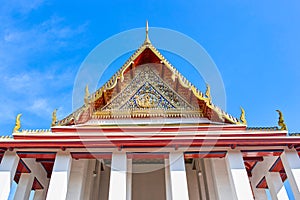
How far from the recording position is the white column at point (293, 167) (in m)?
4.67

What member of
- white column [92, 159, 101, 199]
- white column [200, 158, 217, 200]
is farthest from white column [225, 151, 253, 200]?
white column [92, 159, 101, 199]

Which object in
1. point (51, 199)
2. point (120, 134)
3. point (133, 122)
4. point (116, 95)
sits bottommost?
point (51, 199)

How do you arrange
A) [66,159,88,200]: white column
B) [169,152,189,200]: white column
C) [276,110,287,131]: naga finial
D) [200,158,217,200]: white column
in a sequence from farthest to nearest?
[200,158,217,200]: white column, [276,110,287,131]: naga finial, [66,159,88,200]: white column, [169,152,189,200]: white column

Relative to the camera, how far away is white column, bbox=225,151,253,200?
4.59 m

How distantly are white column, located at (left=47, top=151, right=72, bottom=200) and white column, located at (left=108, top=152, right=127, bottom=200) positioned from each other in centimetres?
74

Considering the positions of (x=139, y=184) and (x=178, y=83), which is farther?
(x=139, y=184)

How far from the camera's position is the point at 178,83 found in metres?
6.59

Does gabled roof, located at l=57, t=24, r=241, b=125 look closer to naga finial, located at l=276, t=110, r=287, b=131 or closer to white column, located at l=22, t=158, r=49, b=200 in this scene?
naga finial, located at l=276, t=110, r=287, b=131

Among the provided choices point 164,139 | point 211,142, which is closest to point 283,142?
point 211,142

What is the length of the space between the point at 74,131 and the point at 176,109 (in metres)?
2.14

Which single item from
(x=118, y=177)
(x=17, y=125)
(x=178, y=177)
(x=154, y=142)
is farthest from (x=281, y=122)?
(x=17, y=125)

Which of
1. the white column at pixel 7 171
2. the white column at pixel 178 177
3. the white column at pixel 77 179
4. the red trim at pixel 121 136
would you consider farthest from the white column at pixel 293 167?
the white column at pixel 7 171

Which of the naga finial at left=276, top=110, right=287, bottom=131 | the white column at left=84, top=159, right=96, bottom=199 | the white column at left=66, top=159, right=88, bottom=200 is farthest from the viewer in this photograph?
the white column at left=84, top=159, right=96, bottom=199

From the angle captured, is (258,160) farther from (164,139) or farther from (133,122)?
(133,122)
